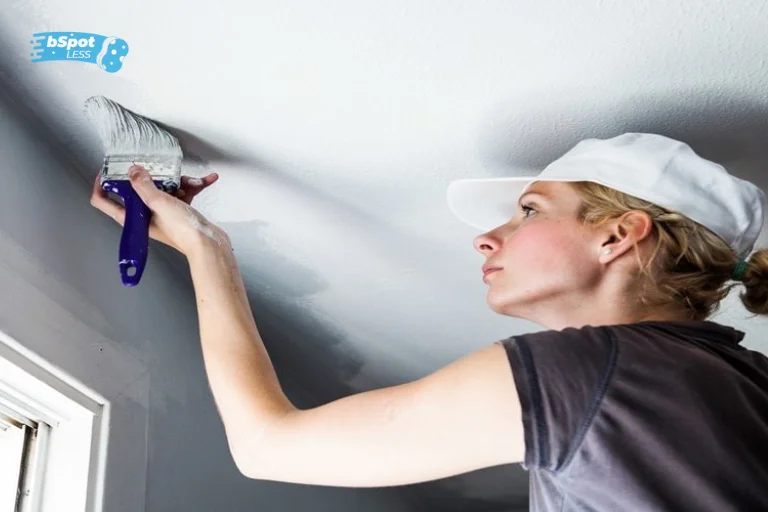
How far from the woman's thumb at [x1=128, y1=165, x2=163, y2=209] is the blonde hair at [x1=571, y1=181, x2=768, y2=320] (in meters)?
0.57

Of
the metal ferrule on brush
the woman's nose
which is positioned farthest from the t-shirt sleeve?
the metal ferrule on brush

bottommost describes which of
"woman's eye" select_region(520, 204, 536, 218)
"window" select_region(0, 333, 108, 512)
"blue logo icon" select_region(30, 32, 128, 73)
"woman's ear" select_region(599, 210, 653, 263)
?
"window" select_region(0, 333, 108, 512)

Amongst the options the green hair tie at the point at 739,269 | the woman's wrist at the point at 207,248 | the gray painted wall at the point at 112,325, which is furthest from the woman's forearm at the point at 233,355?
the green hair tie at the point at 739,269

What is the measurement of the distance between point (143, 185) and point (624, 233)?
635 mm

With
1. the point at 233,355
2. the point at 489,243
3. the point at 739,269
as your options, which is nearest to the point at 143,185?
the point at 233,355

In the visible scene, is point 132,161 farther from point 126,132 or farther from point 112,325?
point 112,325

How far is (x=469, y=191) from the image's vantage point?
4.17ft

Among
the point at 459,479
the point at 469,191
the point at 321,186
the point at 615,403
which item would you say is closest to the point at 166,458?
the point at 321,186

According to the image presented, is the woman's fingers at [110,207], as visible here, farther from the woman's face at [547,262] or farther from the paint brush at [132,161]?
the woman's face at [547,262]

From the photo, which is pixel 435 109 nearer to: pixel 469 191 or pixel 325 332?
pixel 469 191

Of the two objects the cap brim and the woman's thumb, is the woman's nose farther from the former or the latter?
the woman's thumb

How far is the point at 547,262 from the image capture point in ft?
3.59

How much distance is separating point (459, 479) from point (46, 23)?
5.72ft

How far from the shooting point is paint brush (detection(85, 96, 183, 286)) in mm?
1168
